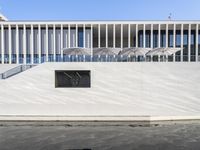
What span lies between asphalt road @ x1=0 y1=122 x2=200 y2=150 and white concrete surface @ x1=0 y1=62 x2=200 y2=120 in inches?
90.9

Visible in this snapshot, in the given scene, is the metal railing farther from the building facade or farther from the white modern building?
the building facade

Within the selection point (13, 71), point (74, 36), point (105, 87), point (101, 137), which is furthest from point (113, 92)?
point (74, 36)

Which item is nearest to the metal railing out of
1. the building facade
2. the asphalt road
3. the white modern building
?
the white modern building

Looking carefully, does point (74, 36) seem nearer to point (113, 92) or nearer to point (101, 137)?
point (113, 92)

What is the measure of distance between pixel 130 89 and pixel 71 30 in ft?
43.5

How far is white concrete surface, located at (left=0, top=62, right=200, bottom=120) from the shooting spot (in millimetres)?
22188

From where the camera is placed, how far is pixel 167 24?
3241 centimetres

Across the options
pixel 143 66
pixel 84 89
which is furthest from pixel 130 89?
pixel 84 89

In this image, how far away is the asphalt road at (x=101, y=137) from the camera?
14.7 m

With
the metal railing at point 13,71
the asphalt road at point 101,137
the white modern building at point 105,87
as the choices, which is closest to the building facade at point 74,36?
the metal railing at point 13,71

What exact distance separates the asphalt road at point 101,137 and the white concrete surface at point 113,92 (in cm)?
231

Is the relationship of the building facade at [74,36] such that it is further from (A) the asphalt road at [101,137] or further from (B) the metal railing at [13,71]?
(A) the asphalt road at [101,137]

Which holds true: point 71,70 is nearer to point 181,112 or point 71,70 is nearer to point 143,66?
point 143,66

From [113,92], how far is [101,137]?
621 centimetres
